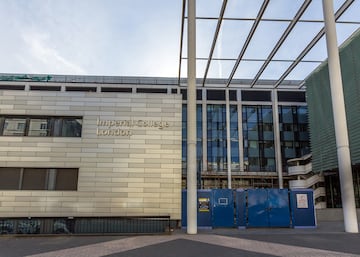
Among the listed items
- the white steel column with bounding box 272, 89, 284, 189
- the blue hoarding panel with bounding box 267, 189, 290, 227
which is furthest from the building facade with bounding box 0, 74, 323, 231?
the white steel column with bounding box 272, 89, 284, 189

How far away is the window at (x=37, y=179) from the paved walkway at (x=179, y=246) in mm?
4080

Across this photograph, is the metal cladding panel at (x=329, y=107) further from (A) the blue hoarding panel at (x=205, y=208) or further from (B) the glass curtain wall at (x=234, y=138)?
(B) the glass curtain wall at (x=234, y=138)

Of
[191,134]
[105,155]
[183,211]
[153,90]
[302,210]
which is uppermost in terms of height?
[153,90]

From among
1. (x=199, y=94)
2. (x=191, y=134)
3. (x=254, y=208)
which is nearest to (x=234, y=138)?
(x=199, y=94)

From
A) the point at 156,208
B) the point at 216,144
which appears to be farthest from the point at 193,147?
the point at 216,144

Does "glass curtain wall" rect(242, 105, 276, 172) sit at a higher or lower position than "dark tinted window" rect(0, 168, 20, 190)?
higher

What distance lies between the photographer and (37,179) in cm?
1514

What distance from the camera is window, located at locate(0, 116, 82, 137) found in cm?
1579

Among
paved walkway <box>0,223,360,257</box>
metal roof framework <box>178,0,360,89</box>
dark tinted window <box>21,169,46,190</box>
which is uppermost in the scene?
metal roof framework <box>178,0,360,89</box>

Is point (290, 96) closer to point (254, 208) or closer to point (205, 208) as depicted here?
point (254, 208)

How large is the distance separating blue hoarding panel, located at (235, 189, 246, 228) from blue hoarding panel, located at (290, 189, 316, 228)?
94.5 inches

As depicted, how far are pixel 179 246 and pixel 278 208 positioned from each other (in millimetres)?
7307

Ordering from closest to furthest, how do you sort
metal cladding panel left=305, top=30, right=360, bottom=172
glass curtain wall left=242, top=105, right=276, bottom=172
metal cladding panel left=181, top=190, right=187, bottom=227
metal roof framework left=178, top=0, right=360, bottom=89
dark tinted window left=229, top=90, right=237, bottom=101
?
metal cladding panel left=181, top=190, right=187, bottom=227 → metal roof framework left=178, top=0, right=360, bottom=89 → metal cladding panel left=305, top=30, right=360, bottom=172 → glass curtain wall left=242, top=105, right=276, bottom=172 → dark tinted window left=229, top=90, right=237, bottom=101

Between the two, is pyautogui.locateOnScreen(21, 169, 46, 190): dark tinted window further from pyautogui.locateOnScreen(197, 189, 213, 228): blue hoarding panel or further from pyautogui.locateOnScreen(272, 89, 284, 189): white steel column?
pyautogui.locateOnScreen(272, 89, 284, 189): white steel column
